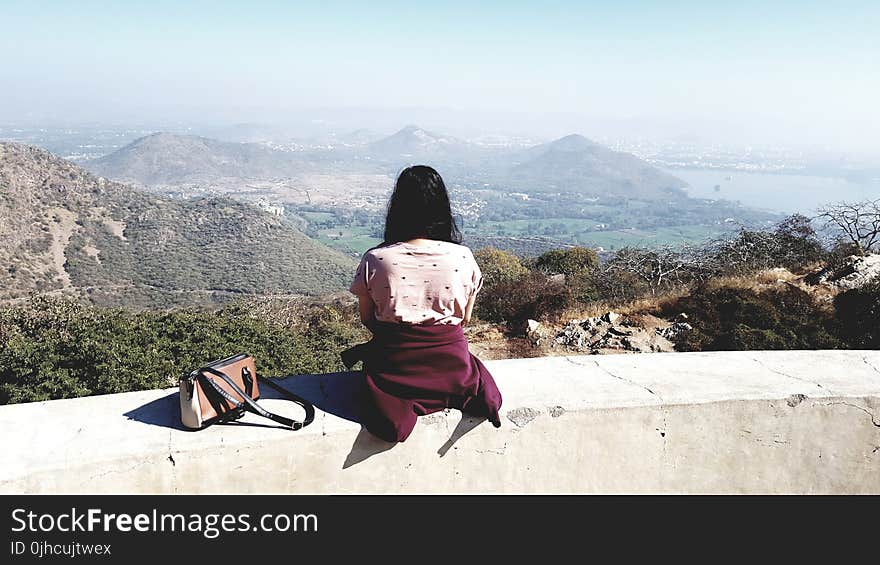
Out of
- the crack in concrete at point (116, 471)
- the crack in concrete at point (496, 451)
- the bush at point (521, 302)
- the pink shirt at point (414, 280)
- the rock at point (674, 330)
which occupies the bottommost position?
the bush at point (521, 302)

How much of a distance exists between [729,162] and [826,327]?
210770mm

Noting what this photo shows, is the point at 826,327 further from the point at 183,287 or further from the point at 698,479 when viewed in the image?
the point at 183,287

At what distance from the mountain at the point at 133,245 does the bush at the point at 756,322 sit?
29.2m

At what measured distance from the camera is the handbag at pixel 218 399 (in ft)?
6.40

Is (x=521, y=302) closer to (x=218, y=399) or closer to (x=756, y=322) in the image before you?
(x=756, y=322)

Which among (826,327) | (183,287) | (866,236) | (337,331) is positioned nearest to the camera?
(826,327)

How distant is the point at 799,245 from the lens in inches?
461

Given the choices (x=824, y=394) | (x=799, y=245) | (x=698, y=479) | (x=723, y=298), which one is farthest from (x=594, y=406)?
(x=799, y=245)

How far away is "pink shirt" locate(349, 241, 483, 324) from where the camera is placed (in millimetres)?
2154

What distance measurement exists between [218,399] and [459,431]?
813 mm

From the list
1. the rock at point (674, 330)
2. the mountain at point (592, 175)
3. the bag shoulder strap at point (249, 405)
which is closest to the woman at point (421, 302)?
the bag shoulder strap at point (249, 405)

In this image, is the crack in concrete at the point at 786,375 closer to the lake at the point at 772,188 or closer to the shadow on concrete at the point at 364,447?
the shadow on concrete at the point at 364,447

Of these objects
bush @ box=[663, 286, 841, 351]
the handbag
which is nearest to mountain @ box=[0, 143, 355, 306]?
bush @ box=[663, 286, 841, 351]

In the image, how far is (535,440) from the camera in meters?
2.21
